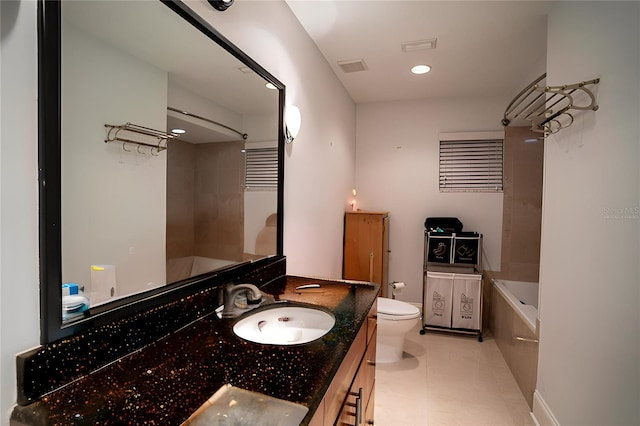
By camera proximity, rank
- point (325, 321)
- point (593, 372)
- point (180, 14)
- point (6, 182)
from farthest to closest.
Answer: point (593, 372) < point (325, 321) < point (180, 14) < point (6, 182)

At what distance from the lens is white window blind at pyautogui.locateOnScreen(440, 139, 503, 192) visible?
11.9ft

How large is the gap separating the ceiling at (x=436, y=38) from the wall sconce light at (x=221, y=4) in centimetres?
77

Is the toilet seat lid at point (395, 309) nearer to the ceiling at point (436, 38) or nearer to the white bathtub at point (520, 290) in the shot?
the white bathtub at point (520, 290)

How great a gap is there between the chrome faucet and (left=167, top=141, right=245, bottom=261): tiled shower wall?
0.17 m

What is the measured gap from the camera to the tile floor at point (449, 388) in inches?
82.4

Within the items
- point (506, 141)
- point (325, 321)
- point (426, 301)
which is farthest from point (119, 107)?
point (506, 141)

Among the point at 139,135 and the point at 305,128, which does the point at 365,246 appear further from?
the point at 139,135

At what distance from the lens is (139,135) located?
1.05m

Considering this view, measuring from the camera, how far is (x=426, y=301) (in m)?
3.42

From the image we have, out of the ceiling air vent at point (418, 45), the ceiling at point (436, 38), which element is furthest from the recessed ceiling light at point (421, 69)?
the ceiling air vent at point (418, 45)

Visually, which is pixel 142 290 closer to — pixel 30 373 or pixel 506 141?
pixel 30 373

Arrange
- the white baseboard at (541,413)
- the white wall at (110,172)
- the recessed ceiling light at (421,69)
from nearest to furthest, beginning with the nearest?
the white wall at (110,172) → the white baseboard at (541,413) → the recessed ceiling light at (421,69)

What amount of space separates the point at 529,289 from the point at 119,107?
3945 millimetres

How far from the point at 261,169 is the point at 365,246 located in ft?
6.56
